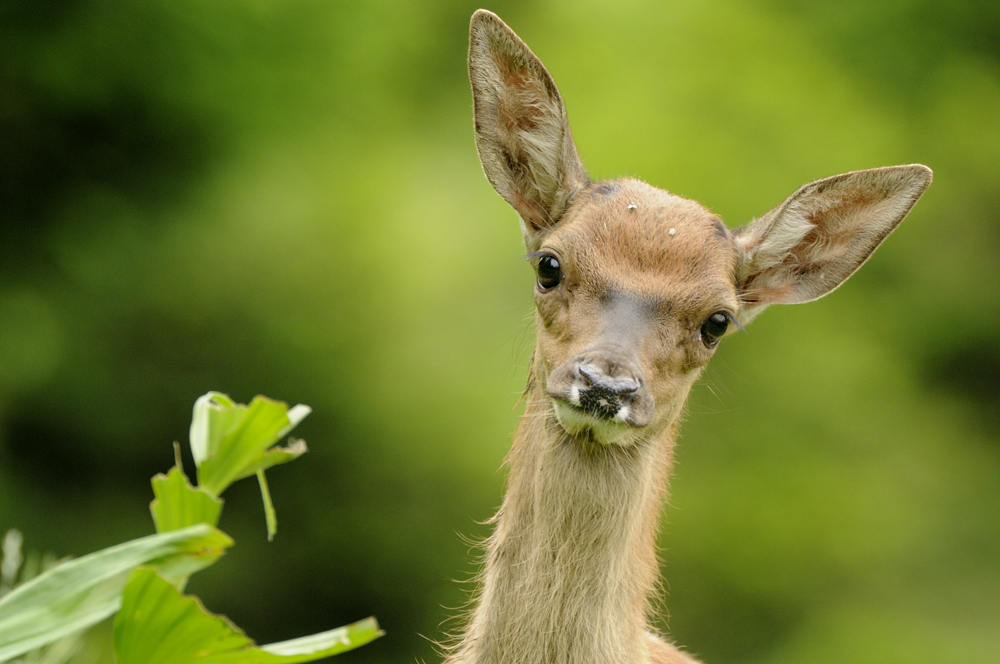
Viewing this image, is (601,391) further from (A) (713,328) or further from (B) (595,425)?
(A) (713,328)

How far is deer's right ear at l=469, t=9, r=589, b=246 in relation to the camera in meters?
3.05

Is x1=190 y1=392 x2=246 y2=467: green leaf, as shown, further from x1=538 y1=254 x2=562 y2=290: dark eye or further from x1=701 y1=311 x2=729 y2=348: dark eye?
x1=701 y1=311 x2=729 y2=348: dark eye

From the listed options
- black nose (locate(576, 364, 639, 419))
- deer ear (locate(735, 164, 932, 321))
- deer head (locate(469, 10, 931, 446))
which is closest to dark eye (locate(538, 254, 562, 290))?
deer head (locate(469, 10, 931, 446))

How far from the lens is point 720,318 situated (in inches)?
115

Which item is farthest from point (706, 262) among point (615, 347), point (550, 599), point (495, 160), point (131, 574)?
point (131, 574)

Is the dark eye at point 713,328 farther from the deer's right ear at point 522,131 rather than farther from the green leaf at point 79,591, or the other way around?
the green leaf at point 79,591

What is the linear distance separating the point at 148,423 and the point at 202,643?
5.45 m

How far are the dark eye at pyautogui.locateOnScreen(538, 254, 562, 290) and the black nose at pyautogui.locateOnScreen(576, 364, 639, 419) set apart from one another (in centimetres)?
52

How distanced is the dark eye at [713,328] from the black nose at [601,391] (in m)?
0.56

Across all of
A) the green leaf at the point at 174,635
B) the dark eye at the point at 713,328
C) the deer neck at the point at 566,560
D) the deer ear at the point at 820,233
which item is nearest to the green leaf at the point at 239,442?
the green leaf at the point at 174,635

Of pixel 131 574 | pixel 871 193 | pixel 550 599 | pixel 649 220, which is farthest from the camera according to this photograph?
pixel 871 193

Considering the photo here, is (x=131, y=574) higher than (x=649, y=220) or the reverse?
the reverse

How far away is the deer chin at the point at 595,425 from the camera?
245cm

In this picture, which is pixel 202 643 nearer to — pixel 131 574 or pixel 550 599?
pixel 131 574
